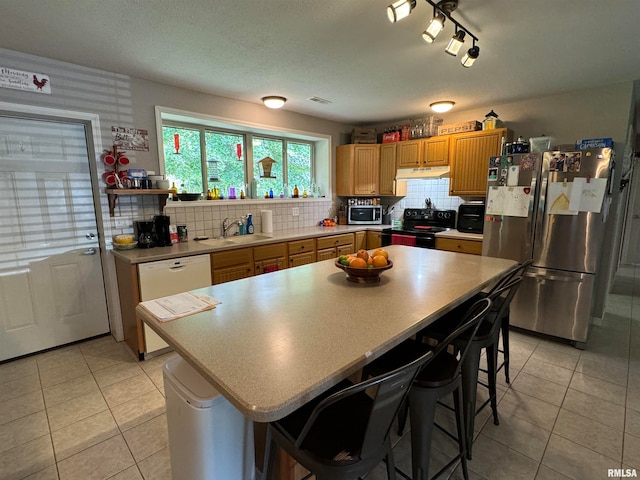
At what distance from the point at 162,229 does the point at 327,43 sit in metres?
2.19

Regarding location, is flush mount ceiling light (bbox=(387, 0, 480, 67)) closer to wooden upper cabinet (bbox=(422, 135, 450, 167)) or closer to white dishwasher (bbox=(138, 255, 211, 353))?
wooden upper cabinet (bbox=(422, 135, 450, 167))

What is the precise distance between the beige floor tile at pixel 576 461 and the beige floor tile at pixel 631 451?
7 cm

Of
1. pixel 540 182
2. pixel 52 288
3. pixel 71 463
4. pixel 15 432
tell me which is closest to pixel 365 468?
pixel 71 463

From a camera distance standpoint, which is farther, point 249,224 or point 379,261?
point 249,224

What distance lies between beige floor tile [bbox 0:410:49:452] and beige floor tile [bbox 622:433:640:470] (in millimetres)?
3292

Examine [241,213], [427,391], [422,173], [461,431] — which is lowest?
[461,431]

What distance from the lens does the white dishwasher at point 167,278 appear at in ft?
8.48

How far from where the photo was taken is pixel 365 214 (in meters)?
4.80

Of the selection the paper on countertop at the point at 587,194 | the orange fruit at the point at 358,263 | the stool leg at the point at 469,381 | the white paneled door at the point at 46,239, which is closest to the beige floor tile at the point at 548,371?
the stool leg at the point at 469,381

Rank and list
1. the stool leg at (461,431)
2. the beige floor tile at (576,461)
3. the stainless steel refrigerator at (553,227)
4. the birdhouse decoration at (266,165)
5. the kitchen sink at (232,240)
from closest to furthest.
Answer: the stool leg at (461,431) → the beige floor tile at (576,461) → the stainless steel refrigerator at (553,227) → the kitchen sink at (232,240) → the birdhouse decoration at (266,165)

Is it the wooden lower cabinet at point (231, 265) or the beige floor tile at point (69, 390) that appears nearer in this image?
the beige floor tile at point (69, 390)

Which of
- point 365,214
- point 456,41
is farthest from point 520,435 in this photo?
point 365,214

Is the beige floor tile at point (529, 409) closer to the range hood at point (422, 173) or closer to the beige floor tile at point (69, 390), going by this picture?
the range hood at point (422, 173)

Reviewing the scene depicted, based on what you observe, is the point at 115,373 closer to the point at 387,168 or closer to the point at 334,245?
the point at 334,245
